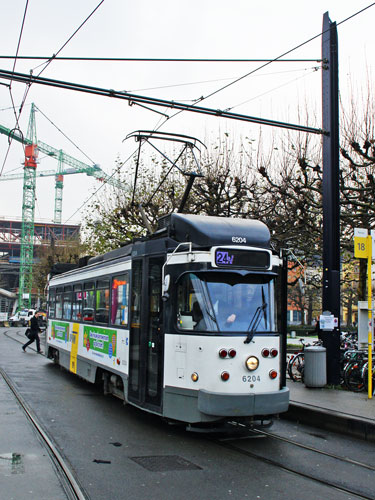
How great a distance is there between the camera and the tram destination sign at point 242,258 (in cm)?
787

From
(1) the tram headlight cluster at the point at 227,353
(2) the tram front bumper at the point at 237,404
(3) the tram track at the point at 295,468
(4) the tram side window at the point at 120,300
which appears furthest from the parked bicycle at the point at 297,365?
(1) the tram headlight cluster at the point at 227,353

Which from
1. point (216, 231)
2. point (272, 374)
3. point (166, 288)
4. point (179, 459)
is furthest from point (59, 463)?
point (216, 231)

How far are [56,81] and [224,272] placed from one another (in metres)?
4.60

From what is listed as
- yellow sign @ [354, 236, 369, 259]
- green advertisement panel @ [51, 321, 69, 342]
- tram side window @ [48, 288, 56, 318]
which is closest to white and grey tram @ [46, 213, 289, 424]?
yellow sign @ [354, 236, 369, 259]

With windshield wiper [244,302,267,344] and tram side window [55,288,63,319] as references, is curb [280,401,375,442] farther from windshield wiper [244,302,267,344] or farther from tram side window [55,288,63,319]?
tram side window [55,288,63,319]

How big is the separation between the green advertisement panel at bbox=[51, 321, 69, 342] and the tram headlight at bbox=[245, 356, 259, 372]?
821cm

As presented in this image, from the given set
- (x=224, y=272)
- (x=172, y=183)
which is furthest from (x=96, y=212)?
(x=224, y=272)

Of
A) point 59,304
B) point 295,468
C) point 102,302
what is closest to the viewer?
point 295,468

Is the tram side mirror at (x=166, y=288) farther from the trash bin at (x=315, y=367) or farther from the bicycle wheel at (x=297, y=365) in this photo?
the bicycle wheel at (x=297, y=365)

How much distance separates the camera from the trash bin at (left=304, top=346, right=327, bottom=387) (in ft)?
39.9

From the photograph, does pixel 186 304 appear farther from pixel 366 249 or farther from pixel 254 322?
pixel 366 249

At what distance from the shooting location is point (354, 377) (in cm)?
1230

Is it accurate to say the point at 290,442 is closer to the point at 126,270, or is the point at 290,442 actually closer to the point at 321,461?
the point at 321,461

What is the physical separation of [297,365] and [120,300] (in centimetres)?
613
